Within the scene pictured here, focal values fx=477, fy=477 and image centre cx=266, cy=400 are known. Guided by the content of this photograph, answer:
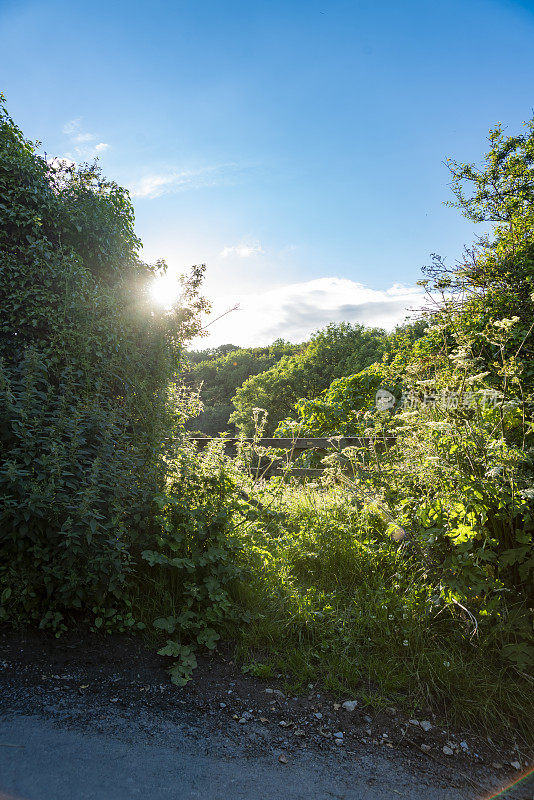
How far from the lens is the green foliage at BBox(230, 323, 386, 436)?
673 inches

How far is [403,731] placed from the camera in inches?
90.0

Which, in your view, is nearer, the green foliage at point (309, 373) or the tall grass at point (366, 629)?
the tall grass at point (366, 629)

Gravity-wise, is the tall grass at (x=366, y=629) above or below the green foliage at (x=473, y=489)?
below

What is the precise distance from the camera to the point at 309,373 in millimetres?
17734

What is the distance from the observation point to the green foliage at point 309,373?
673 inches

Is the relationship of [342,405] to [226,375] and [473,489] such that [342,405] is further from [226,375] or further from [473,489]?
[226,375]

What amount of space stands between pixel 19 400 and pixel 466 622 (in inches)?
115

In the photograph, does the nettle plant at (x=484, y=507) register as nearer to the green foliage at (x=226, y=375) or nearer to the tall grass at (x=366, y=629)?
the tall grass at (x=366, y=629)

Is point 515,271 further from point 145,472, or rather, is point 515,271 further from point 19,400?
point 19,400

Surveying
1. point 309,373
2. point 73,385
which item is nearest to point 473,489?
point 73,385

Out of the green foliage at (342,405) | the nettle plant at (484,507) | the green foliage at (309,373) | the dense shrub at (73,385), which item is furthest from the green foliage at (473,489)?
the green foliage at (309,373)

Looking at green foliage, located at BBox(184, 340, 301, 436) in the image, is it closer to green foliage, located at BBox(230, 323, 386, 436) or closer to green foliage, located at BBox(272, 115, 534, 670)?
green foliage, located at BBox(230, 323, 386, 436)

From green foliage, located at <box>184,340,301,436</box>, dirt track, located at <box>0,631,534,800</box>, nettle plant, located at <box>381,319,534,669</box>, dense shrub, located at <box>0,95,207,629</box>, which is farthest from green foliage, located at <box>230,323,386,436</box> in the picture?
dirt track, located at <box>0,631,534,800</box>

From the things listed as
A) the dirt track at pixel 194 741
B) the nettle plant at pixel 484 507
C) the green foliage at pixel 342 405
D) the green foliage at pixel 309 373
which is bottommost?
the dirt track at pixel 194 741
